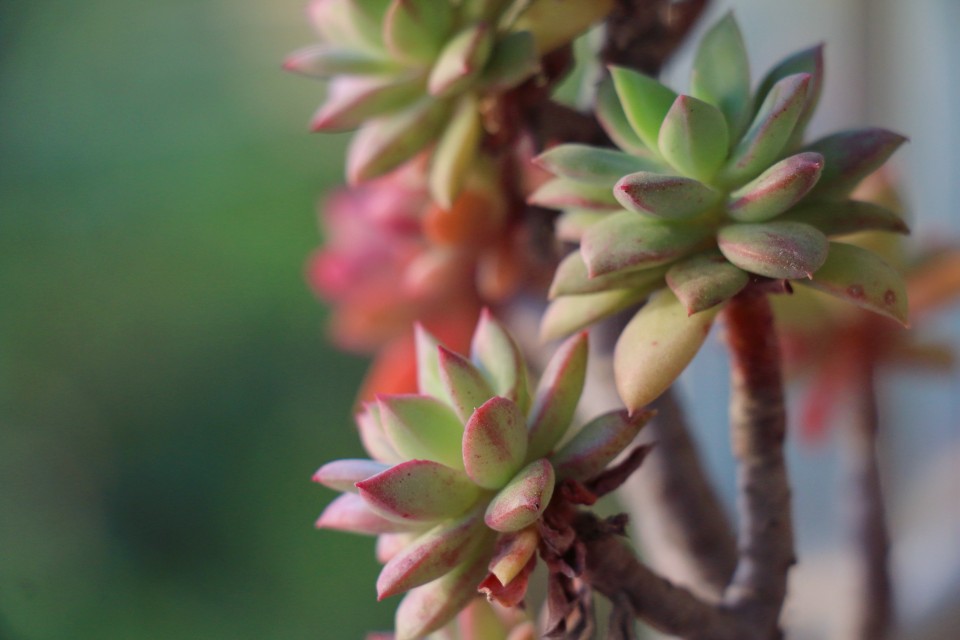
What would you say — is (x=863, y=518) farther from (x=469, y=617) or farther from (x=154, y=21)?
(x=154, y=21)

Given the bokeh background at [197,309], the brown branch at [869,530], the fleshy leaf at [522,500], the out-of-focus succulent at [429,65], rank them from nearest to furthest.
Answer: the fleshy leaf at [522,500], the out-of-focus succulent at [429,65], the brown branch at [869,530], the bokeh background at [197,309]

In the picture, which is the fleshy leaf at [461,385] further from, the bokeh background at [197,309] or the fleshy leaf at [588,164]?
the bokeh background at [197,309]

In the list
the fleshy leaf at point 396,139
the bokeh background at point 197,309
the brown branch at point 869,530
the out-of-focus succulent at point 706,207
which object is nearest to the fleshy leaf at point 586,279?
the out-of-focus succulent at point 706,207

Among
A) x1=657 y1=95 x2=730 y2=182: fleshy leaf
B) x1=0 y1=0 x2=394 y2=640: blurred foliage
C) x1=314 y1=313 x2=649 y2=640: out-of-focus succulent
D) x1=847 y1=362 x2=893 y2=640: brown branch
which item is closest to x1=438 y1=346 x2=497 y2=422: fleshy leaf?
x1=314 y1=313 x2=649 y2=640: out-of-focus succulent

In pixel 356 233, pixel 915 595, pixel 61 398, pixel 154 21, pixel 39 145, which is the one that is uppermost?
pixel 154 21

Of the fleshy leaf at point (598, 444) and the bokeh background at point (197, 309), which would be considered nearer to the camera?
the fleshy leaf at point (598, 444)

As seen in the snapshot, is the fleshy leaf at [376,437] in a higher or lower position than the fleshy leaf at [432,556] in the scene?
higher

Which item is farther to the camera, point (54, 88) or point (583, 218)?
point (54, 88)

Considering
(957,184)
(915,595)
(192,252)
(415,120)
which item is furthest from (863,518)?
(192,252)

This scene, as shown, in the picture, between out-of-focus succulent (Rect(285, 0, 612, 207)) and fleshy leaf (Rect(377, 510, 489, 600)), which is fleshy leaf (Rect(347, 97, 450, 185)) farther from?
fleshy leaf (Rect(377, 510, 489, 600))
